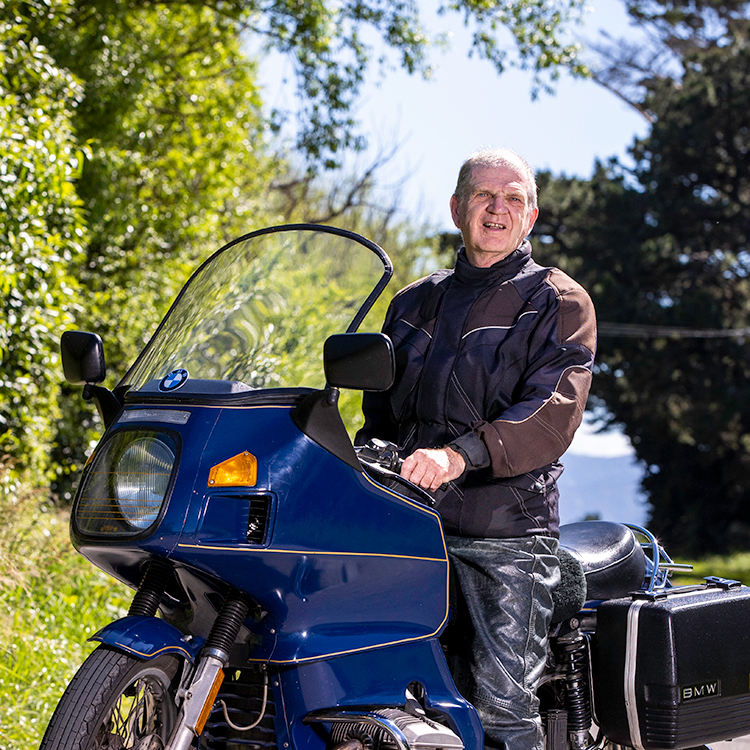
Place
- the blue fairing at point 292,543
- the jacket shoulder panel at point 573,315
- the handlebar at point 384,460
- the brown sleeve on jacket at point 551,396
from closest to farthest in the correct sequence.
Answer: the blue fairing at point 292,543
the handlebar at point 384,460
the brown sleeve on jacket at point 551,396
the jacket shoulder panel at point 573,315

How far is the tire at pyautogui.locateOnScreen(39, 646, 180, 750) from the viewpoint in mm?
2293

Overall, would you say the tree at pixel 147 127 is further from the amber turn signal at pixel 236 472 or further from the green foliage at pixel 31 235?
the amber turn signal at pixel 236 472

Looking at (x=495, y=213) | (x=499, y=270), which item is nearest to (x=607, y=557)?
(x=499, y=270)

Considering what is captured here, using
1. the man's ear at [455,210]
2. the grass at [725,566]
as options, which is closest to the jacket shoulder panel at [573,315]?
the man's ear at [455,210]

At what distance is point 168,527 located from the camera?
2387 mm

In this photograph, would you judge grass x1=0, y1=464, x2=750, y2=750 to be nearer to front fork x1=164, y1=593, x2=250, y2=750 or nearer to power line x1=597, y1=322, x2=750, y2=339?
front fork x1=164, y1=593, x2=250, y2=750

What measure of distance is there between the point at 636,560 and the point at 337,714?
1542 mm

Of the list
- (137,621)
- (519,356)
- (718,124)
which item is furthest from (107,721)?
(718,124)

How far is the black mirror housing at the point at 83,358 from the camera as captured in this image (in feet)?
9.63

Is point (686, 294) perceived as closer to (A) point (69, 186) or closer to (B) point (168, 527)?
(A) point (69, 186)

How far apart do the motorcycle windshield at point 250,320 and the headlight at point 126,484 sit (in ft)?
0.64

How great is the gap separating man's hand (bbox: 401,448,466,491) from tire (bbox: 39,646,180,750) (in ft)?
2.57

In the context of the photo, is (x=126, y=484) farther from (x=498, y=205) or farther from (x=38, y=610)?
(x=38, y=610)

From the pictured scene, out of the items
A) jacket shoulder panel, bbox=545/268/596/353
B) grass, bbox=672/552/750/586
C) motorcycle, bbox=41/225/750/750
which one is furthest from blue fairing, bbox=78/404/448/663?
grass, bbox=672/552/750/586
